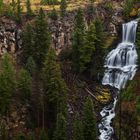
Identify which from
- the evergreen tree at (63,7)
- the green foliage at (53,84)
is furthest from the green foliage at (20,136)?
the evergreen tree at (63,7)

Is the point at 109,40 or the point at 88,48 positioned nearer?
the point at 88,48

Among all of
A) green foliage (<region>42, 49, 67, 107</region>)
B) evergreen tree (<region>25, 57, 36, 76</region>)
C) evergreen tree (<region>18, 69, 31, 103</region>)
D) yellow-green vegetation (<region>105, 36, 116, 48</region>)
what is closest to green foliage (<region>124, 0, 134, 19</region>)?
yellow-green vegetation (<region>105, 36, 116, 48</region>)

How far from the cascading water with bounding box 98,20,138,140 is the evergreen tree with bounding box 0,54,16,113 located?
18533 millimetres

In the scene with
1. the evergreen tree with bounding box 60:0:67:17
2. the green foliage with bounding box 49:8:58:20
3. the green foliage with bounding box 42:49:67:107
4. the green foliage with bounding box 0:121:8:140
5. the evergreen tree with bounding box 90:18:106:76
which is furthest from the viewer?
the evergreen tree with bounding box 60:0:67:17

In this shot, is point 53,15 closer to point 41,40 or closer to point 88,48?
point 41,40

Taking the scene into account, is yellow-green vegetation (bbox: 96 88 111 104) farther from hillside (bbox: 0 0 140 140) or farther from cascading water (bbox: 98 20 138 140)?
cascading water (bbox: 98 20 138 140)

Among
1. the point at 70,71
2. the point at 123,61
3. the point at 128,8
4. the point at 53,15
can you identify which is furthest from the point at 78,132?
the point at 128,8

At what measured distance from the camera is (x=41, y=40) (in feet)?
355

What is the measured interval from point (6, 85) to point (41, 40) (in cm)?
1798

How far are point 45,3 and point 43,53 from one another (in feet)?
78.5

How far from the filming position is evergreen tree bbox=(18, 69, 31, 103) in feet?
314

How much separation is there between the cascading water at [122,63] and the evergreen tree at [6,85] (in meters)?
18.5

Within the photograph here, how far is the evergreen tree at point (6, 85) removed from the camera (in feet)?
306

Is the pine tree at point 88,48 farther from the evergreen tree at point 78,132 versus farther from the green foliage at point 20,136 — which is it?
the evergreen tree at point 78,132
